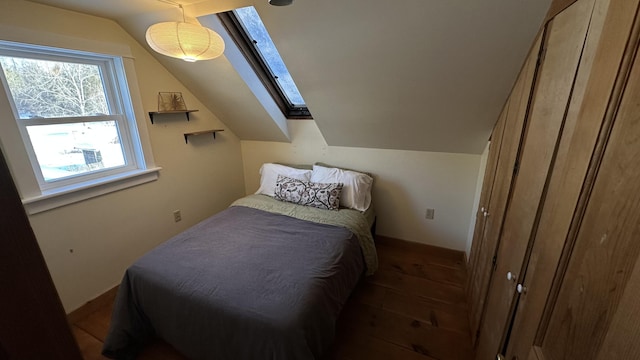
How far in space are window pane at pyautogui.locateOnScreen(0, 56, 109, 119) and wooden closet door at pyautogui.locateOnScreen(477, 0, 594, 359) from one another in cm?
282

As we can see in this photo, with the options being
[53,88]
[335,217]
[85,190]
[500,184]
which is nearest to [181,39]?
[53,88]

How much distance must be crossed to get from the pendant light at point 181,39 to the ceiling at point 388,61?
295 millimetres

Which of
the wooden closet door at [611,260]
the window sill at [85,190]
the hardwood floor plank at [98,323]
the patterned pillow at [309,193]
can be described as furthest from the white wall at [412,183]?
the hardwood floor plank at [98,323]

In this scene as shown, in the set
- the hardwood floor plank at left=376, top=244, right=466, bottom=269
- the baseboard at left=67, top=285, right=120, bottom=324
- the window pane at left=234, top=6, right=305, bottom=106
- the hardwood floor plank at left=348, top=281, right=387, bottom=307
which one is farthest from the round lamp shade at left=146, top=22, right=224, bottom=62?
the hardwood floor plank at left=376, top=244, right=466, bottom=269

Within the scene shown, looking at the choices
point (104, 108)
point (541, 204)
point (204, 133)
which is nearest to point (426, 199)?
point (541, 204)

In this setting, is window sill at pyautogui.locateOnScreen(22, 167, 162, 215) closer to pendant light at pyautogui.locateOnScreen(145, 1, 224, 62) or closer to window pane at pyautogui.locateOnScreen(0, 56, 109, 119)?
window pane at pyautogui.locateOnScreen(0, 56, 109, 119)

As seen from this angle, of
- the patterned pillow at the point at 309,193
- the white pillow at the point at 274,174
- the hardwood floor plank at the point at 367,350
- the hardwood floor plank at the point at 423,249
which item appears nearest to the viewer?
the hardwood floor plank at the point at 367,350

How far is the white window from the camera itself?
1.61 metres

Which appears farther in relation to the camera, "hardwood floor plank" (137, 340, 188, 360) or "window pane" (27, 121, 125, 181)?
"window pane" (27, 121, 125, 181)

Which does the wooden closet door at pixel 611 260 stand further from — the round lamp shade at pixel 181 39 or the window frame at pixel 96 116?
the window frame at pixel 96 116

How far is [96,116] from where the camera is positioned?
196 centimetres

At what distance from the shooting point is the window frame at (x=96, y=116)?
5.20 feet

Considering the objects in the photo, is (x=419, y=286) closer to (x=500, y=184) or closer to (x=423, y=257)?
(x=423, y=257)

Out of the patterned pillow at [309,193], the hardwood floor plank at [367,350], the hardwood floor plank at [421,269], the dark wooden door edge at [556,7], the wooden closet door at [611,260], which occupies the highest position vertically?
the dark wooden door edge at [556,7]
